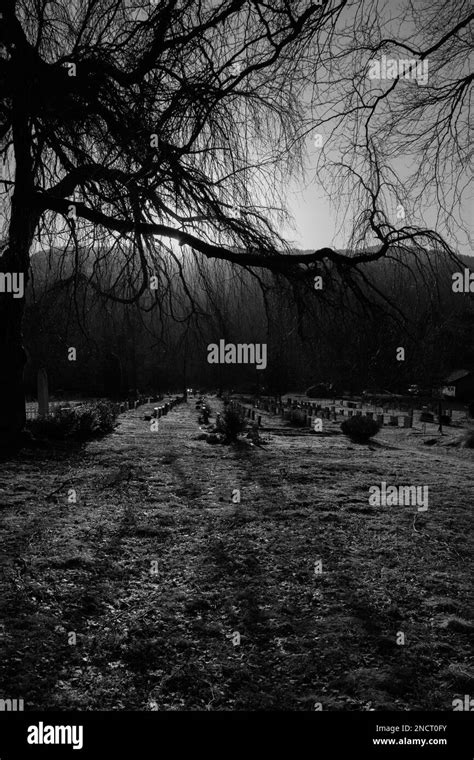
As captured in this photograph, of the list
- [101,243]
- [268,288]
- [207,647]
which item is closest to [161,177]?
[101,243]

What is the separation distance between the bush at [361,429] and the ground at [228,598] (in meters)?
8.72

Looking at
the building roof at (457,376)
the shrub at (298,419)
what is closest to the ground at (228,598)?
the shrub at (298,419)

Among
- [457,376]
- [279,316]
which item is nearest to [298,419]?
[279,316]

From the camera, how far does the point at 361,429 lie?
50.8ft

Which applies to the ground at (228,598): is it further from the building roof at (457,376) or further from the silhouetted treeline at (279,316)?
the building roof at (457,376)

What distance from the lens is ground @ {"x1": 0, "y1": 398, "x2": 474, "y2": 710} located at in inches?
91.4

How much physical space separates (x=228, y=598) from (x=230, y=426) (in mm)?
9450

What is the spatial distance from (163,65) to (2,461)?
21.5 ft

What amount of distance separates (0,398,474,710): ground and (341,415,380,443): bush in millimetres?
8720

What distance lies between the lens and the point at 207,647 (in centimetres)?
268

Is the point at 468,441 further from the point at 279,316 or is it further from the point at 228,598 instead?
the point at 228,598

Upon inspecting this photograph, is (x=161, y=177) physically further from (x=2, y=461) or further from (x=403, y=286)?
(x=2, y=461)

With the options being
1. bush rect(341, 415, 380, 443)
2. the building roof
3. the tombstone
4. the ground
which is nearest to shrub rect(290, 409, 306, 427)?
bush rect(341, 415, 380, 443)

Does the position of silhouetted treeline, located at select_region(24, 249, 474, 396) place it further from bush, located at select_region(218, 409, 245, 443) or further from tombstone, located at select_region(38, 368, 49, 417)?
tombstone, located at select_region(38, 368, 49, 417)
